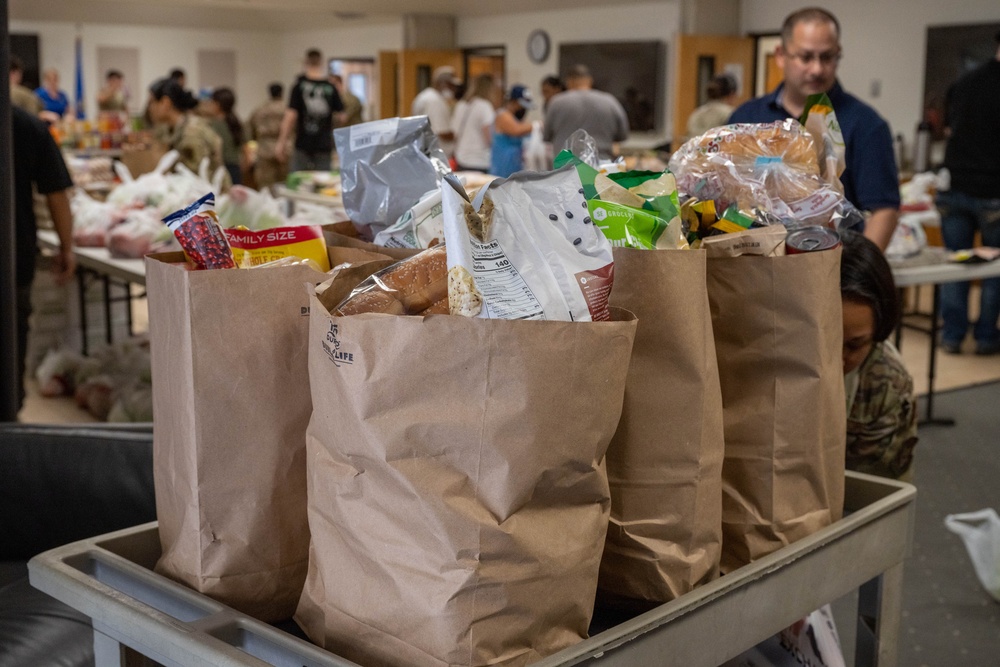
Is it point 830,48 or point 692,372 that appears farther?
point 830,48

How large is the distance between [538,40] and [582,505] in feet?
39.6

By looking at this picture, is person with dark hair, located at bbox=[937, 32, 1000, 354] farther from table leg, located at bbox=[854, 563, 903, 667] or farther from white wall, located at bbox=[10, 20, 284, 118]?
white wall, located at bbox=[10, 20, 284, 118]

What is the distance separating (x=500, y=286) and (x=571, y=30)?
11.7 m

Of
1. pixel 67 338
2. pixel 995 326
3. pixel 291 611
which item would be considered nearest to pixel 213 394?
pixel 291 611

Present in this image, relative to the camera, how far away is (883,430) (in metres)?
1.77

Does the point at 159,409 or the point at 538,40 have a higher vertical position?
the point at 538,40

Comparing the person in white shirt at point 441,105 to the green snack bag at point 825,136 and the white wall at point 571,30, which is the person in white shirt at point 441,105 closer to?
the white wall at point 571,30

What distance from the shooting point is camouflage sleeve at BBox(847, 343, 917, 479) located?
1766 mm

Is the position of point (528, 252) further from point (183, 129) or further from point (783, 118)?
point (183, 129)

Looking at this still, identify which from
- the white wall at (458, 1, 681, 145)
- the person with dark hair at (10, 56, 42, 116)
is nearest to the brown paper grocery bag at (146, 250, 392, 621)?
the person with dark hair at (10, 56, 42, 116)

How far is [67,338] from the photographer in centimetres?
509

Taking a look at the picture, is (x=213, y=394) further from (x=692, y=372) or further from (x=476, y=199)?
(x=692, y=372)

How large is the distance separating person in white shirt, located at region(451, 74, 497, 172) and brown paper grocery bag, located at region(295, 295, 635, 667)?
24.8ft

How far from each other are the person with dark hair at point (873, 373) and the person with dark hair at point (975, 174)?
11.8 feet
